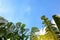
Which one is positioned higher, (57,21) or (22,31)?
(22,31)

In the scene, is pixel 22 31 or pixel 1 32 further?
pixel 22 31

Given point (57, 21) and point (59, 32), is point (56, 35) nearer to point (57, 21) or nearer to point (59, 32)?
point (59, 32)

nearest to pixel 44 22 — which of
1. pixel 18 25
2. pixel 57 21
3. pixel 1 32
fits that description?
pixel 57 21

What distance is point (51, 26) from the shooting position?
3566 millimetres

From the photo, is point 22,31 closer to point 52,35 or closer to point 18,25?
point 18,25

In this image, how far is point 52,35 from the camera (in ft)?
11.6

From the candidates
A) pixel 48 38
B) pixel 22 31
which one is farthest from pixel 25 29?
pixel 48 38

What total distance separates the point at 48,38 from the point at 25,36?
46.1ft

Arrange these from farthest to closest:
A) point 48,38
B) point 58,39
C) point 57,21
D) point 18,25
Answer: point 18,25 < point 48,38 < point 58,39 < point 57,21

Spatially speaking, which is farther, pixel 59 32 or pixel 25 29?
pixel 25 29

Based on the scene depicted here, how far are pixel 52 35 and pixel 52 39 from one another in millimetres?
122

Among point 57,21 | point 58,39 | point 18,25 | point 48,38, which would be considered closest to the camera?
point 57,21

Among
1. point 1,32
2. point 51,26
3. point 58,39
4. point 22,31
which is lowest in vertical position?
point 58,39

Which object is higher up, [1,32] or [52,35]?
[1,32]
